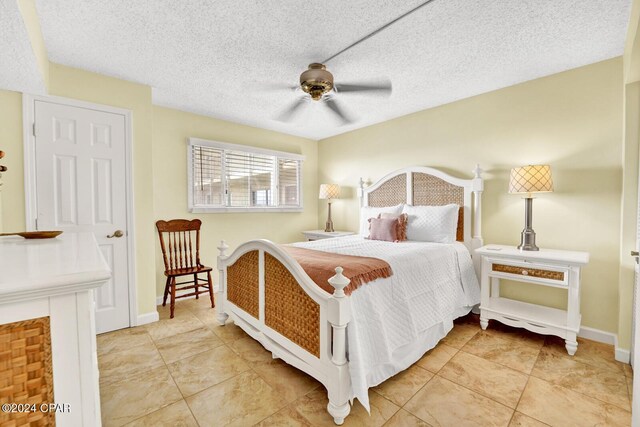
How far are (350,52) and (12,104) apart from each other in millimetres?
2717

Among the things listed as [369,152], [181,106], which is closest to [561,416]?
[369,152]

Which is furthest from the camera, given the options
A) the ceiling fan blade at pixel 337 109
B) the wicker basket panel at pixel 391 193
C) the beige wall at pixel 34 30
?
the wicker basket panel at pixel 391 193

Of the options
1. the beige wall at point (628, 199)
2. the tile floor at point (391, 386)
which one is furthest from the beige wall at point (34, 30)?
the beige wall at point (628, 199)

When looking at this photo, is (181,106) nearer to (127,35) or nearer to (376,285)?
(127,35)

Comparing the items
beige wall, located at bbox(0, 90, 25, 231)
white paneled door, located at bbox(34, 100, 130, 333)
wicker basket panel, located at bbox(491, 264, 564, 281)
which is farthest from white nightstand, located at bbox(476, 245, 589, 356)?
beige wall, located at bbox(0, 90, 25, 231)

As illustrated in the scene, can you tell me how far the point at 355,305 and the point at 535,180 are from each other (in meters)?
2.00

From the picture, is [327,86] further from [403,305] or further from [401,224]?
[401,224]

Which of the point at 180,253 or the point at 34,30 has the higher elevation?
the point at 34,30

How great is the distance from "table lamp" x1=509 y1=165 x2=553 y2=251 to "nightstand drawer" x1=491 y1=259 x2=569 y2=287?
21cm

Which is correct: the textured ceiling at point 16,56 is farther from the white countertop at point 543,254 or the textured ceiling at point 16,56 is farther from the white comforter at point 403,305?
the white countertop at point 543,254

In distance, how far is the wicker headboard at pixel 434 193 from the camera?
3.12 meters

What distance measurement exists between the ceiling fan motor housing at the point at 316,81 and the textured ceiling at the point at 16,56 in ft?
4.94

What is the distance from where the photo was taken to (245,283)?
252 centimetres

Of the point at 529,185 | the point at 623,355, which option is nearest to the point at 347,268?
the point at 529,185
